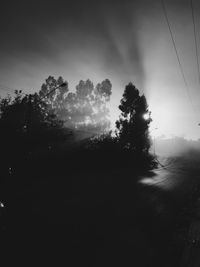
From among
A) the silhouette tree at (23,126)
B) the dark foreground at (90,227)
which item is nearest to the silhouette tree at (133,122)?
the silhouette tree at (23,126)

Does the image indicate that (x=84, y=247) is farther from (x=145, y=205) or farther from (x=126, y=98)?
(x=126, y=98)

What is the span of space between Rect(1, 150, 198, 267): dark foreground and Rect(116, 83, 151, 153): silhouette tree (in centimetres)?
2516

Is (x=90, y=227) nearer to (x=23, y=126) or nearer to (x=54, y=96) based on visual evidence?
(x=23, y=126)

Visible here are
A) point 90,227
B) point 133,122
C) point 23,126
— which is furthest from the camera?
point 133,122

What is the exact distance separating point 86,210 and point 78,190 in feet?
13.3

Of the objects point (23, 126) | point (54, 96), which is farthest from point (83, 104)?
point (23, 126)

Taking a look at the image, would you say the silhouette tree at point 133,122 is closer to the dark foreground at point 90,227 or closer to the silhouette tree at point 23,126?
the silhouette tree at point 23,126

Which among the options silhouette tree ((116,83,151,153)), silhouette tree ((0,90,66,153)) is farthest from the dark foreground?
silhouette tree ((116,83,151,153))

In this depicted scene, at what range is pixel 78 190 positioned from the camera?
44.1 feet

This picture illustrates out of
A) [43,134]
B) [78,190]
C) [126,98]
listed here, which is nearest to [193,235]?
[78,190]

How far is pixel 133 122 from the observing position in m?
38.9

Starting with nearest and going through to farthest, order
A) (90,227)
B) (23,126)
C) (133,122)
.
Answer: (90,227) → (23,126) → (133,122)

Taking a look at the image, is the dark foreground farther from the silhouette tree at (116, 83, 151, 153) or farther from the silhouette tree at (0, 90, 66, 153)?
the silhouette tree at (116, 83, 151, 153)

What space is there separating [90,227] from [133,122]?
32821 millimetres
